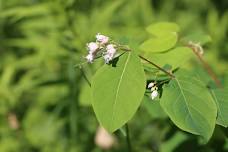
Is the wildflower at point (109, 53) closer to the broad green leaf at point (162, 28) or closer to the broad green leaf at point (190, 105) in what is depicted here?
the broad green leaf at point (190, 105)

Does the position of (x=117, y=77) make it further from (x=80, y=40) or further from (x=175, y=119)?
(x=80, y=40)

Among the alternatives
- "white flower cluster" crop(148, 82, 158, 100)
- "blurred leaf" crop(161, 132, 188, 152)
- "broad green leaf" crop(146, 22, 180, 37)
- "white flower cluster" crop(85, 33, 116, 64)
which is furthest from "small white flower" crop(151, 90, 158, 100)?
"blurred leaf" crop(161, 132, 188, 152)

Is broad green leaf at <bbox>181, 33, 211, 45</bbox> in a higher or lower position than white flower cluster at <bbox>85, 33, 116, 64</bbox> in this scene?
lower

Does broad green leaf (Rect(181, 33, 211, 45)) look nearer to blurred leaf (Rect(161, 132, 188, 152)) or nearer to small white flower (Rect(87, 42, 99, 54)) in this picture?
blurred leaf (Rect(161, 132, 188, 152))

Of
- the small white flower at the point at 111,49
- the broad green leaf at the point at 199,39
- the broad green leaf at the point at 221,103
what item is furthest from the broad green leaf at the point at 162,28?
the small white flower at the point at 111,49

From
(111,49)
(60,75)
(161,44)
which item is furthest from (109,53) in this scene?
(60,75)

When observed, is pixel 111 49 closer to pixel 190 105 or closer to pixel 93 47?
pixel 93 47
